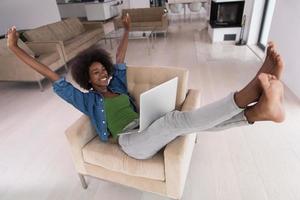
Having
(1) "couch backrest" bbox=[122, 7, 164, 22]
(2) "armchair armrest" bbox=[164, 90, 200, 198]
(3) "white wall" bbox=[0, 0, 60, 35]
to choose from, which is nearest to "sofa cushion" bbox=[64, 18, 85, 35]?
(3) "white wall" bbox=[0, 0, 60, 35]

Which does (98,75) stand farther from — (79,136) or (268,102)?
(268,102)

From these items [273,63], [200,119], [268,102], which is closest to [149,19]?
[273,63]

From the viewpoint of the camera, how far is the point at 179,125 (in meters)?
1.05

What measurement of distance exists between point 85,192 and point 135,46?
406cm

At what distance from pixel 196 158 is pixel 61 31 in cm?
399

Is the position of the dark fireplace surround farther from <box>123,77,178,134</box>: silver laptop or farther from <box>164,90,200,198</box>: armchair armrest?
<box>164,90,200,198</box>: armchair armrest

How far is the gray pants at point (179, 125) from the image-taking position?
3.10ft

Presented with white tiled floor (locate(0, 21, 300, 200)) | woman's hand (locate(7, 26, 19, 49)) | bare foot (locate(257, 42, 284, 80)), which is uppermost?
woman's hand (locate(7, 26, 19, 49))

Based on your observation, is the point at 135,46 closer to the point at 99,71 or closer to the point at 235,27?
the point at 235,27

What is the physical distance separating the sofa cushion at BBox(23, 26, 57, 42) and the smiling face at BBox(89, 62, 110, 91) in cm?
308

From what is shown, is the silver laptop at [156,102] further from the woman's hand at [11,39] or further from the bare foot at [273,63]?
the woman's hand at [11,39]

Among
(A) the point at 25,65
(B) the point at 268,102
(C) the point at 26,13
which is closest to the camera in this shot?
(B) the point at 268,102

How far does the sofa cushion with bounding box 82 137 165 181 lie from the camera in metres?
1.19

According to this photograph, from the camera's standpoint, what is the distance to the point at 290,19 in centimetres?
260
